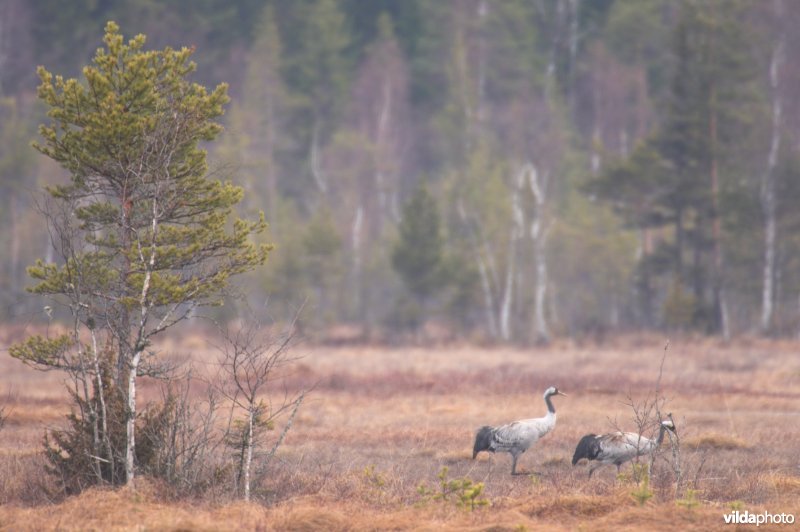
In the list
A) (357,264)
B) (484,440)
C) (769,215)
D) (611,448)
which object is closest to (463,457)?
(484,440)

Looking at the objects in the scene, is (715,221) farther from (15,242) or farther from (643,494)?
(15,242)

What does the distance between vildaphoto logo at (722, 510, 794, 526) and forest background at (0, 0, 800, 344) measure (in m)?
19.6

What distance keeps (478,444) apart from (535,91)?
5684 cm

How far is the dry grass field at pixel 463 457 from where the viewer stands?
10742 mm

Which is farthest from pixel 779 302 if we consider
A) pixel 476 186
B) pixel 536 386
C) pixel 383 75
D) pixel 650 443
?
pixel 650 443

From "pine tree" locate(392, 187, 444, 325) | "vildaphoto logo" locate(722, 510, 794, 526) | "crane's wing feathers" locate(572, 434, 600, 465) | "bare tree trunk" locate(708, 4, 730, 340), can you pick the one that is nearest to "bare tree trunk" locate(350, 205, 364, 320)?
"pine tree" locate(392, 187, 444, 325)

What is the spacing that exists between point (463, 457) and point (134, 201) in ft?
20.9

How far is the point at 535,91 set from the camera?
68562mm

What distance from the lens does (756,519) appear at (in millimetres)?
10391

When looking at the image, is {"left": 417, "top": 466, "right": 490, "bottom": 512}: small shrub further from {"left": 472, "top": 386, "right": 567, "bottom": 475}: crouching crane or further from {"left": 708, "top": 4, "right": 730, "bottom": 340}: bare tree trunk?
{"left": 708, "top": 4, "right": 730, "bottom": 340}: bare tree trunk

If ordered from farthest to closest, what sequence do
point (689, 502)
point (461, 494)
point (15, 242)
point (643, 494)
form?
point (15, 242) < point (461, 494) < point (643, 494) < point (689, 502)

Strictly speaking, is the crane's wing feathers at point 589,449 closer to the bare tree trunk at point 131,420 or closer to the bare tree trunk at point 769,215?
the bare tree trunk at point 131,420

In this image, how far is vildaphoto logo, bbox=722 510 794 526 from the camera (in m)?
10.3

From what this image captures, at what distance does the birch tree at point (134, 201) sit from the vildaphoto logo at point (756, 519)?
6.36m
